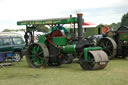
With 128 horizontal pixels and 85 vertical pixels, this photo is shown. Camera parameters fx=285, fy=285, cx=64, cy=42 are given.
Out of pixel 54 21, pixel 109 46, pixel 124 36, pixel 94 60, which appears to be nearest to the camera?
pixel 94 60

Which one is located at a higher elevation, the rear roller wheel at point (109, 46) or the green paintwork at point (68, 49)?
the green paintwork at point (68, 49)

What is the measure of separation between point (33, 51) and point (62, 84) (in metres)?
4.33

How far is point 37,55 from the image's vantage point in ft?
35.7

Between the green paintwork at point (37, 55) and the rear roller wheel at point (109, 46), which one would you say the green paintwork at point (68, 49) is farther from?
the rear roller wheel at point (109, 46)

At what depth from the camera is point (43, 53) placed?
10.5 metres

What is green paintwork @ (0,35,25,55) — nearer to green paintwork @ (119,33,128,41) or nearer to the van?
the van

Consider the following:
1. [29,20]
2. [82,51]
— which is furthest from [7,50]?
[82,51]

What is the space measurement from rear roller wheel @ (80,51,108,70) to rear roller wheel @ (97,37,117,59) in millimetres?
4224

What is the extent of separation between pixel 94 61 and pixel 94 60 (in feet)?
0.12

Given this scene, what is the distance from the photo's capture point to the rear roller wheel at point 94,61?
360 inches

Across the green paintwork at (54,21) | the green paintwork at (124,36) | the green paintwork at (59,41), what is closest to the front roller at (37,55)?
the green paintwork at (59,41)

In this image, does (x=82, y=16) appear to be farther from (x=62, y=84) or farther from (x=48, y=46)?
(x=62, y=84)

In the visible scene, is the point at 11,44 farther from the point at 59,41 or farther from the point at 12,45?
the point at 59,41

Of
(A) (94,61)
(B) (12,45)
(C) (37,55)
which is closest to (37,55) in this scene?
(C) (37,55)
